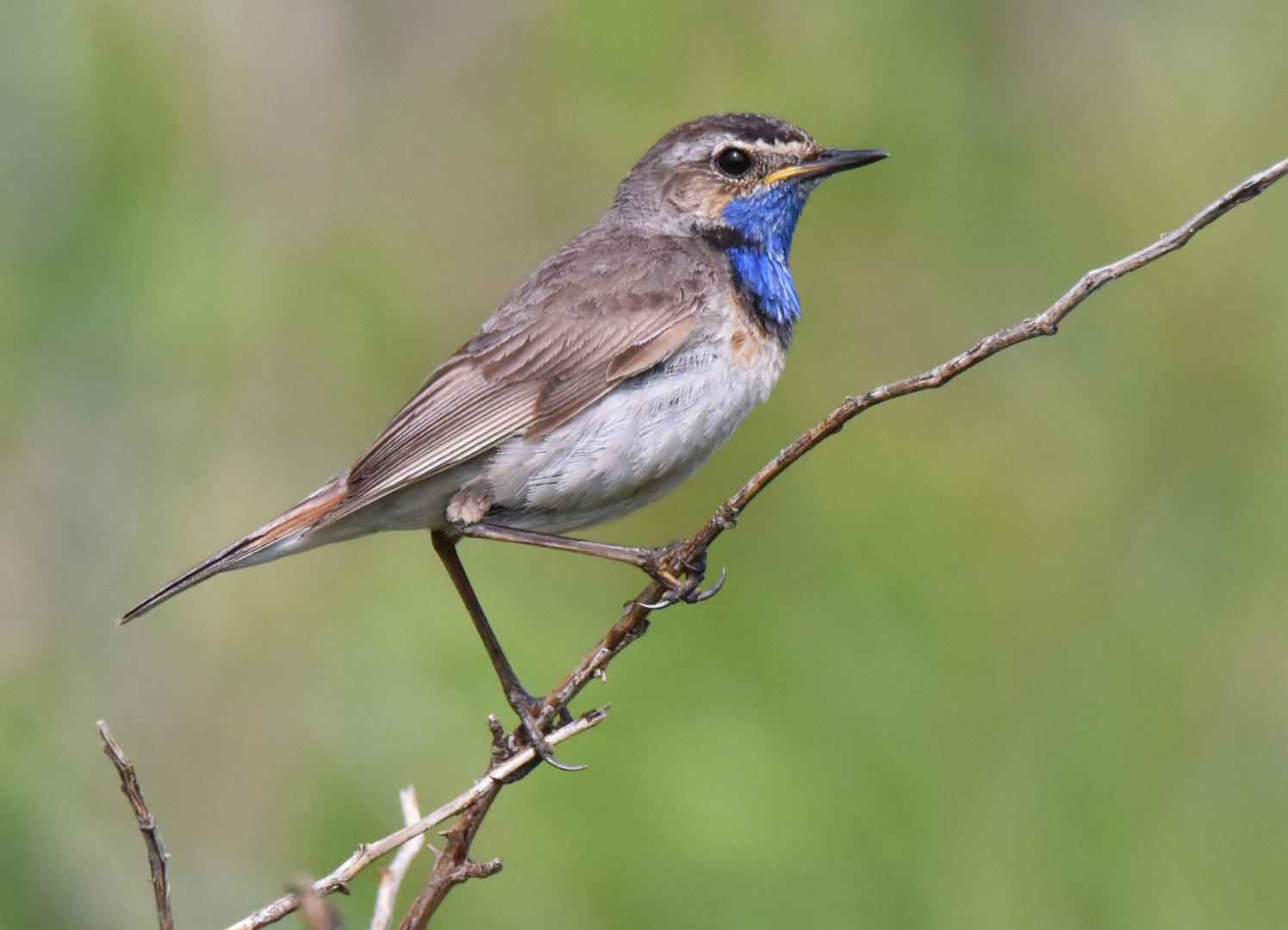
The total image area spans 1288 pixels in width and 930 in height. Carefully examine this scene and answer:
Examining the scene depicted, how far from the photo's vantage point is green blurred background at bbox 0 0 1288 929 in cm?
492

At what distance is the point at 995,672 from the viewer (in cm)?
527

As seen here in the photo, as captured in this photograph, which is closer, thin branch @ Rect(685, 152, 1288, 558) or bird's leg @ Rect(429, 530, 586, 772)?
thin branch @ Rect(685, 152, 1288, 558)

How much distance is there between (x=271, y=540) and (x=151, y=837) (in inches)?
79.0

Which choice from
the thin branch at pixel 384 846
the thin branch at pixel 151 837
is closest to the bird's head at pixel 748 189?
the thin branch at pixel 384 846

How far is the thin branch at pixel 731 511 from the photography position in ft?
8.95

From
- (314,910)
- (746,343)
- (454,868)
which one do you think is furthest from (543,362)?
(314,910)

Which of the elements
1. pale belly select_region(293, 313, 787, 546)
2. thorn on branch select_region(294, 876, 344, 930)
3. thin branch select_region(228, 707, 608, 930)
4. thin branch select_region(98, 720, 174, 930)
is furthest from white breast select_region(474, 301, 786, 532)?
thorn on branch select_region(294, 876, 344, 930)

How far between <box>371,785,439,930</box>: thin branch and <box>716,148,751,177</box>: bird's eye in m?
2.63

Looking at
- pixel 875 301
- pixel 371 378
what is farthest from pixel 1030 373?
pixel 371 378

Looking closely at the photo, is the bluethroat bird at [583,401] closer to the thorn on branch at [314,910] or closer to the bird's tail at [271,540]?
the bird's tail at [271,540]

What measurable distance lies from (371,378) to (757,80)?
2.00 meters

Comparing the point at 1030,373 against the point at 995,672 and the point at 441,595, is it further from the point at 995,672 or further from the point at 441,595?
the point at 441,595

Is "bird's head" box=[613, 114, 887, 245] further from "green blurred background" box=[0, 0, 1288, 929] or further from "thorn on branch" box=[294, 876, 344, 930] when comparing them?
"thorn on branch" box=[294, 876, 344, 930]

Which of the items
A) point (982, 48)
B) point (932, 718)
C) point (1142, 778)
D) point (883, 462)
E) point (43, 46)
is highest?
point (43, 46)
